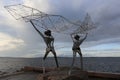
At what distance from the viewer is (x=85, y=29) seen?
1672 cm

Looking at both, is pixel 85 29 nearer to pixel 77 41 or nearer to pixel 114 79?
pixel 77 41

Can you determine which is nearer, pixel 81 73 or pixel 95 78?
pixel 81 73

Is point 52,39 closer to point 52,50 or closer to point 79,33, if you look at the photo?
point 52,50

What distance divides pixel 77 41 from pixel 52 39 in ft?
5.43

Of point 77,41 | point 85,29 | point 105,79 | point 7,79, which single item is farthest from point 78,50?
point 7,79

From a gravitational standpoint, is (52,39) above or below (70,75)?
above

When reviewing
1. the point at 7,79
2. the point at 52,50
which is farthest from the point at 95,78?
the point at 7,79

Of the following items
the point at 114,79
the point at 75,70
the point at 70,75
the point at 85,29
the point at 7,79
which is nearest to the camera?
the point at 70,75

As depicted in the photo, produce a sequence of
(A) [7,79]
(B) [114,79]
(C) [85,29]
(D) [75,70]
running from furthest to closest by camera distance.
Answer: (A) [7,79] → (B) [114,79] → (C) [85,29] → (D) [75,70]

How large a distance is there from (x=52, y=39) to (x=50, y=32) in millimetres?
488

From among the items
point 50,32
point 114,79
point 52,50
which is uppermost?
point 50,32

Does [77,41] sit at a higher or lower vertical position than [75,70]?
higher

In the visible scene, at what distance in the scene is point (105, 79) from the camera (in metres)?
18.1

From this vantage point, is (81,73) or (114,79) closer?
Result: (81,73)
